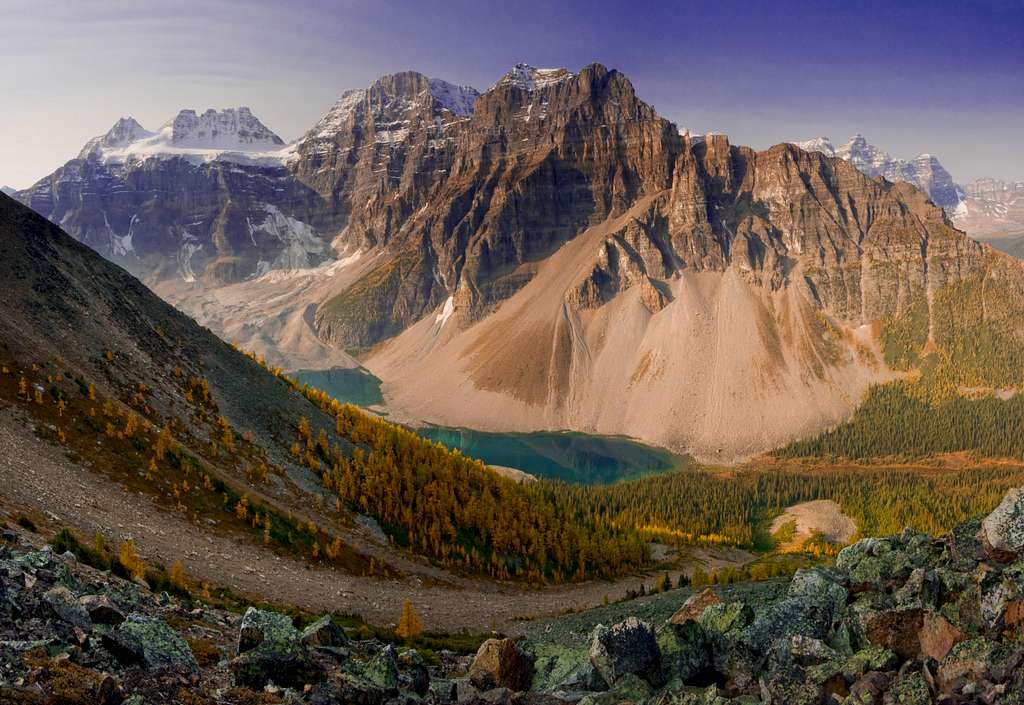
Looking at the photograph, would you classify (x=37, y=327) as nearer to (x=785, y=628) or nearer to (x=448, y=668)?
(x=448, y=668)

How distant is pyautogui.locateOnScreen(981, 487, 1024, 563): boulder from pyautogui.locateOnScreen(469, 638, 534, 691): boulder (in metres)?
18.7

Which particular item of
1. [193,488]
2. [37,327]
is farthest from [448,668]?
[37,327]

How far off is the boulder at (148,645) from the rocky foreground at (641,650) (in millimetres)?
48

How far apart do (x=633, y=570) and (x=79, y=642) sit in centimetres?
8972

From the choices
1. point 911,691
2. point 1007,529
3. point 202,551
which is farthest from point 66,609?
point 202,551

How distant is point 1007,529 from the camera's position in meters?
22.7

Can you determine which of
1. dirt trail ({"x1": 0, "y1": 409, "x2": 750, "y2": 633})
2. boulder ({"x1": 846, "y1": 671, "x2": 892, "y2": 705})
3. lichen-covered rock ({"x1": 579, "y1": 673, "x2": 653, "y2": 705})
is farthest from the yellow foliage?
boulder ({"x1": 846, "y1": 671, "x2": 892, "y2": 705})

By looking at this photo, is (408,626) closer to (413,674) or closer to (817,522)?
(413,674)

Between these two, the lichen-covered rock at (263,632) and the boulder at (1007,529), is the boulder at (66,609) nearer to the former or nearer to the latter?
the lichen-covered rock at (263,632)

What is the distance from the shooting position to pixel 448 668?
3481 cm

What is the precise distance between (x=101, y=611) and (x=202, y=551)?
30824mm

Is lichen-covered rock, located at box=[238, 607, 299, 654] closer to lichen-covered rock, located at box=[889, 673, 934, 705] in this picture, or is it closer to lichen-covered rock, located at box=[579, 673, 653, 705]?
lichen-covered rock, located at box=[579, 673, 653, 705]

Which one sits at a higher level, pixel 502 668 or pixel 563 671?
pixel 563 671

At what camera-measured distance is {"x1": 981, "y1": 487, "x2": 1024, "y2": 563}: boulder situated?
2230cm
